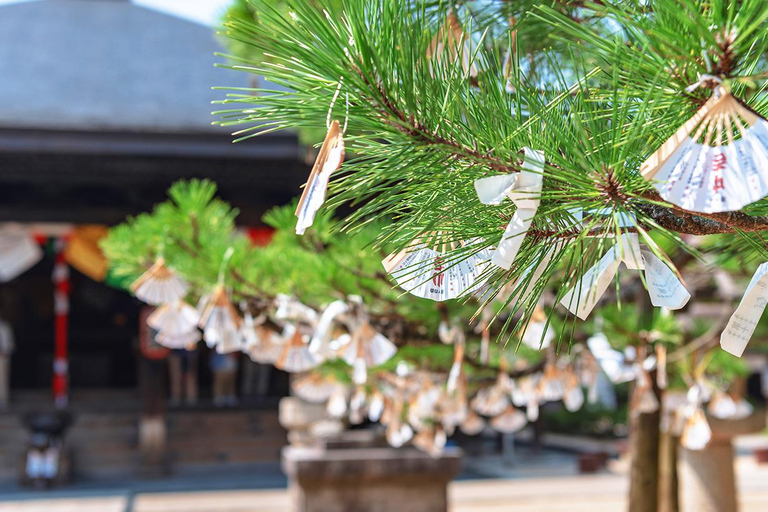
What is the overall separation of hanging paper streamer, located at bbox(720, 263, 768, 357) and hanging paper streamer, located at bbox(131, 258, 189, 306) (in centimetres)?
182

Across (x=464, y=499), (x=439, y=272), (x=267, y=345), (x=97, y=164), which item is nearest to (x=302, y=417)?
(x=464, y=499)

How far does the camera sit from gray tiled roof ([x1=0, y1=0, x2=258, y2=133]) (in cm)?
970

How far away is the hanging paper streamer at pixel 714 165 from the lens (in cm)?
87

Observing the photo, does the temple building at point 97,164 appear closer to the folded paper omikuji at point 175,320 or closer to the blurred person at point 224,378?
the blurred person at point 224,378

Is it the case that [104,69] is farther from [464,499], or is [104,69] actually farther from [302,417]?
[464,499]

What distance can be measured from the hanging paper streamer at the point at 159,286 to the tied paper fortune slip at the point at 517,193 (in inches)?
66.5

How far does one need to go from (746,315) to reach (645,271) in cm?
15

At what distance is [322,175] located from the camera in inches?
42.4

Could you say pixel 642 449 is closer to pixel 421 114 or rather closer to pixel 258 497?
pixel 421 114

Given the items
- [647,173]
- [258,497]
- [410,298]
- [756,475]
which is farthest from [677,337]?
[756,475]

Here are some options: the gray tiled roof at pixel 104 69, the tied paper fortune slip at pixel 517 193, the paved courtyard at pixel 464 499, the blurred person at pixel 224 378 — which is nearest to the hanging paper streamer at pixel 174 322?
the tied paper fortune slip at pixel 517 193

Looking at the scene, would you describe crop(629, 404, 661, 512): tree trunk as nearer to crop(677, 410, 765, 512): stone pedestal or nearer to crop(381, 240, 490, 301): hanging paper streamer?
crop(677, 410, 765, 512): stone pedestal

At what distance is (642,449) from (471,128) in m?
2.78

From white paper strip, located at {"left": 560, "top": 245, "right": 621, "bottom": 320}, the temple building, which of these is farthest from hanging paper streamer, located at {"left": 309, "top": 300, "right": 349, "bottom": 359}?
the temple building
